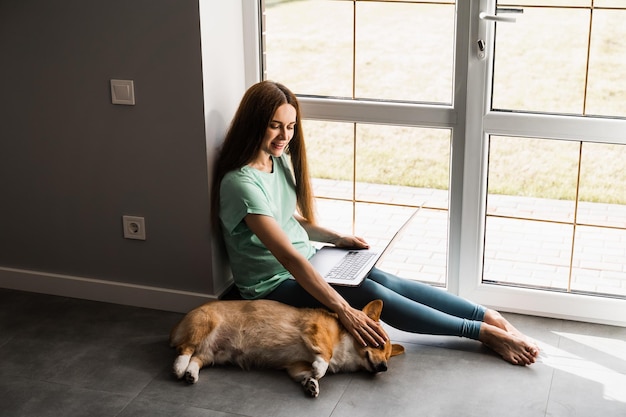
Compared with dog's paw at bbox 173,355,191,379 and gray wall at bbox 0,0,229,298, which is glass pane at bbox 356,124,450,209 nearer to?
gray wall at bbox 0,0,229,298

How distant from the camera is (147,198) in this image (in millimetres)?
3227

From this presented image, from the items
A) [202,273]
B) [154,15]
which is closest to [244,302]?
[202,273]

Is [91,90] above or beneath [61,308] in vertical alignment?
above

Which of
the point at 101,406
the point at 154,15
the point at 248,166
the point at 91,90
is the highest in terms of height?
the point at 154,15

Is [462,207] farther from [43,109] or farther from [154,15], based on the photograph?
[43,109]

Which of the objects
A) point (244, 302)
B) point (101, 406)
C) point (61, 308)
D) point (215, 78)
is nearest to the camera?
point (101, 406)

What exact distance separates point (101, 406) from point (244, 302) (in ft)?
1.93

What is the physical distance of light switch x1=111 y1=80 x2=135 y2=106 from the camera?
3108 millimetres

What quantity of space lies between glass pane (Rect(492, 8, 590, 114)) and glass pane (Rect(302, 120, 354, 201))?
62cm

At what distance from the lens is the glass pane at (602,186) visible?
3.00 meters

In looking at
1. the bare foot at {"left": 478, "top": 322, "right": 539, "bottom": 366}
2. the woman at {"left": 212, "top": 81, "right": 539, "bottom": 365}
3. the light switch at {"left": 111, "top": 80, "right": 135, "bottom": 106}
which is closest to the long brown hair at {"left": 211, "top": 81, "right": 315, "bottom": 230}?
the woman at {"left": 212, "top": 81, "right": 539, "bottom": 365}

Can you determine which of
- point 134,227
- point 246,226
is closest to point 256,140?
point 246,226

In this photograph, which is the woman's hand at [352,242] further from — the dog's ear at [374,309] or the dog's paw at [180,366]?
the dog's paw at [180,366]

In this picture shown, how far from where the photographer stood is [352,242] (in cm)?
317
